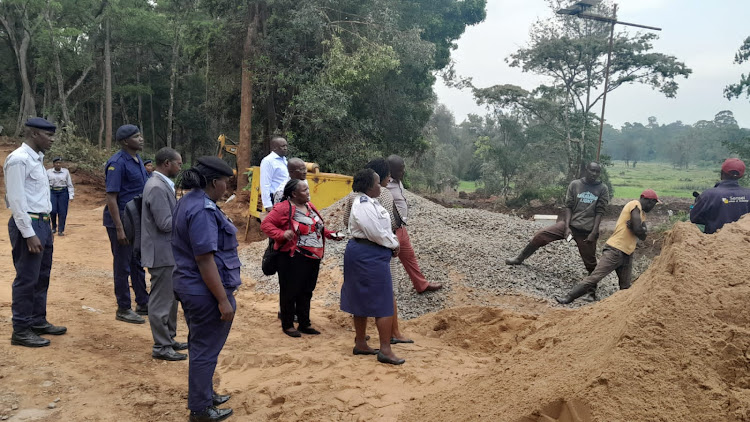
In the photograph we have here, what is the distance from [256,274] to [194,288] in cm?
470

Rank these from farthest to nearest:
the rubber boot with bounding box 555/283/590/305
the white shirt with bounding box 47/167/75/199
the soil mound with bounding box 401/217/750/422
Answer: the white shirt with bounding box 47/167/75/199
the rubber boot with bounding box 555/283/590/305
the soil mound with bounding box 401/217/750/422

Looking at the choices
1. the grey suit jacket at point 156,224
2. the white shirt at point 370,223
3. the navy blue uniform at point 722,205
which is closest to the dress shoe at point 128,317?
the grey suit jacket at point 156,224

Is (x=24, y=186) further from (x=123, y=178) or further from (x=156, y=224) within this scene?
(x=156, y=224)

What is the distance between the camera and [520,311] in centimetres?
568

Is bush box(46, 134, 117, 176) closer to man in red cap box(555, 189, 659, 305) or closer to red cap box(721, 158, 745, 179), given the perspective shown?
man in red cap box(555, 189, 659, 305)

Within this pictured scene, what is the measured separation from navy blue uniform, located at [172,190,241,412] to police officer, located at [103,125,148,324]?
6.41 ft

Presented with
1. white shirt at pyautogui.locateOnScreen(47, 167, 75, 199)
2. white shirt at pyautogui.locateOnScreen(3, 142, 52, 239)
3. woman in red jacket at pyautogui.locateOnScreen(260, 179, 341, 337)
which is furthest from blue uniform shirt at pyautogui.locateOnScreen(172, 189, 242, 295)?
white shirt at pyautogui.locateOnScreen(47, 167, 75, 199)

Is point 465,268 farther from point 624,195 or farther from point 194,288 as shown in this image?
point 624,195

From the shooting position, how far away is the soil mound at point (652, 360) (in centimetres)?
234

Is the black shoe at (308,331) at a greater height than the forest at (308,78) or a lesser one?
lesser

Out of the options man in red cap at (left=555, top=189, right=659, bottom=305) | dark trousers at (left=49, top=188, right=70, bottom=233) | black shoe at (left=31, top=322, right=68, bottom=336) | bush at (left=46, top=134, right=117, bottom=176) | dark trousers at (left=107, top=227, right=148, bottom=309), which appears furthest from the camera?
bush at (left=46, top=134, right=117, bottom=176)

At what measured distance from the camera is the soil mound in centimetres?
234

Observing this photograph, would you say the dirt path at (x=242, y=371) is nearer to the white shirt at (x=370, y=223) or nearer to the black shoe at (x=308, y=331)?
the black shoe at (x=308, y=331)

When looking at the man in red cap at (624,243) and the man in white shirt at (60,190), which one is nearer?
the man in red cap at (624,243)
